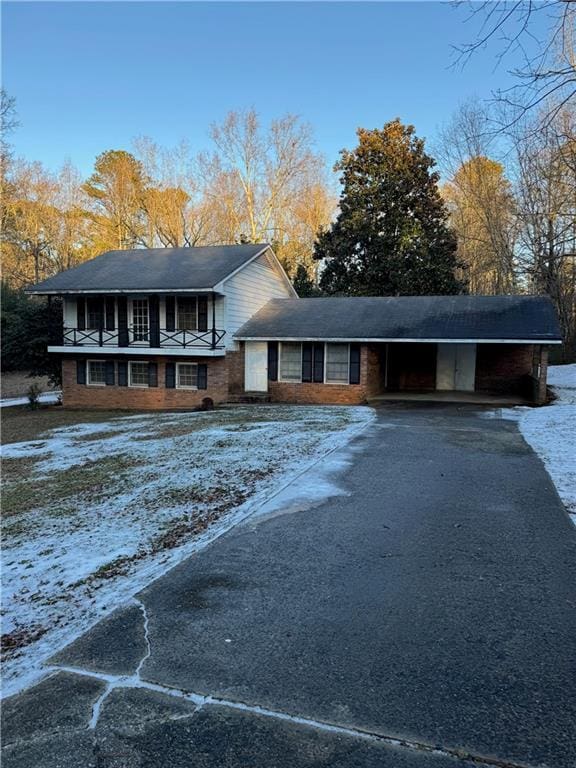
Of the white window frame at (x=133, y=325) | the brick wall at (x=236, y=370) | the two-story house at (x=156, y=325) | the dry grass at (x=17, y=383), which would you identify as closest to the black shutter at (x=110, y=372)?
the two-story house at (x=156, y=325)

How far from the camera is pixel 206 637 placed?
357cm

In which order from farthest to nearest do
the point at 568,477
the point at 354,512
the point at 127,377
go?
the point at 127,377
the point at 568,477
the point at 354,512

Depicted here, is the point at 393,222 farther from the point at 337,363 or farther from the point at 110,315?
the point at 110,315

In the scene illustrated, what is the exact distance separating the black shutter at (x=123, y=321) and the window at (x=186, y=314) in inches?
82.9

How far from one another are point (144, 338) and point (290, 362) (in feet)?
17.9

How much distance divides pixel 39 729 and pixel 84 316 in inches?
771

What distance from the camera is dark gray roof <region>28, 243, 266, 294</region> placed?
18656 mm

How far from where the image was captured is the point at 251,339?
1898 centimetres

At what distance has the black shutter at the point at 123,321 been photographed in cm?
1977

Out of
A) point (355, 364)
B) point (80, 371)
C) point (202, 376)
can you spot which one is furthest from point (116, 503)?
point (80, 371)

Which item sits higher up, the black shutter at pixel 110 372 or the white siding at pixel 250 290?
the white siding at pixel 250 290

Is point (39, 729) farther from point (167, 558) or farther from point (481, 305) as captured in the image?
point (481, 305)

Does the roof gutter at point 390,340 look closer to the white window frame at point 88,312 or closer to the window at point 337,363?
the window at point 337,363

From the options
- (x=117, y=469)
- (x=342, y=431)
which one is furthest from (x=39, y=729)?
(x=342, y=431)
